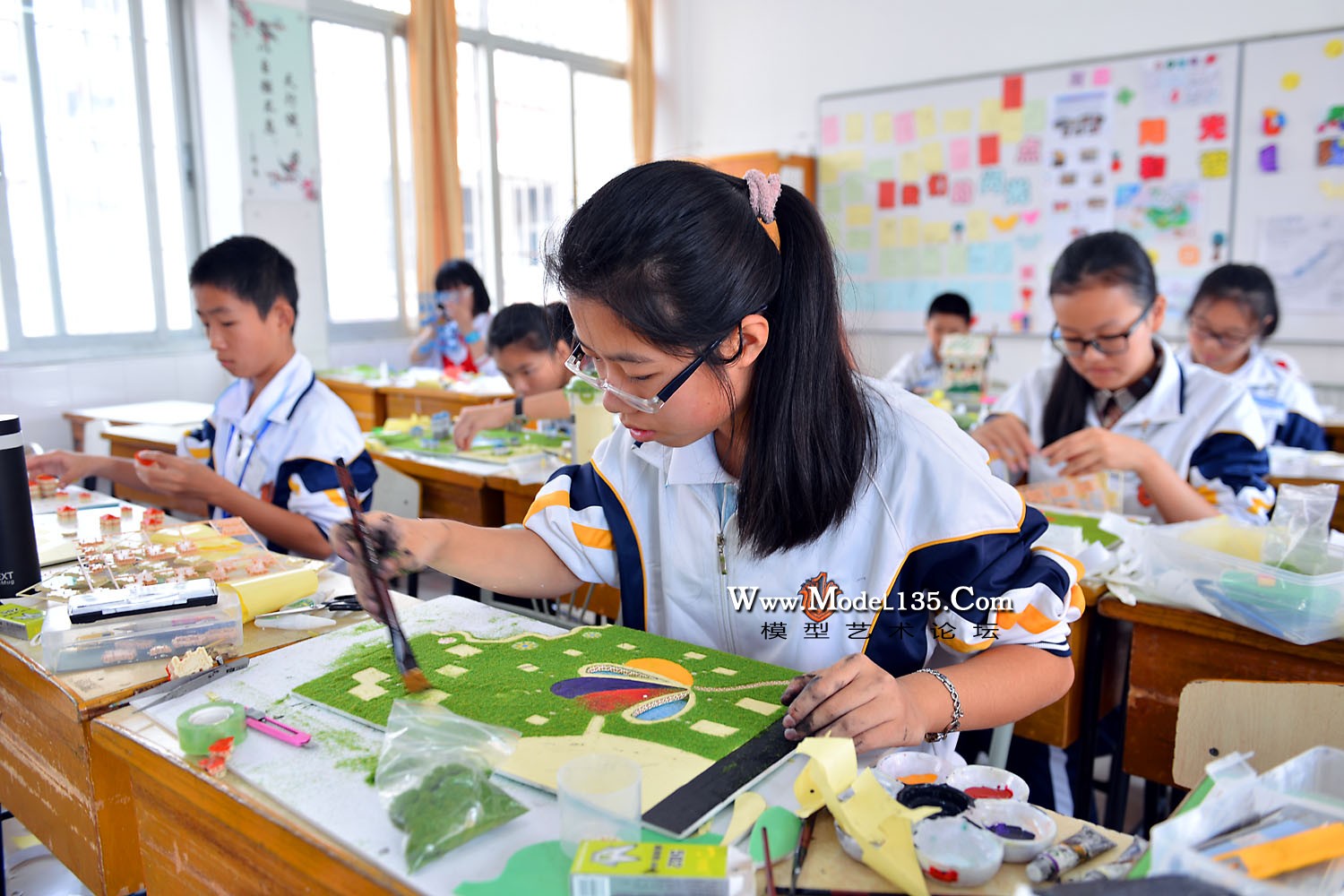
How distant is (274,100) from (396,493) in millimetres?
3493

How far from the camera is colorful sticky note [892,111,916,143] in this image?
5.92m

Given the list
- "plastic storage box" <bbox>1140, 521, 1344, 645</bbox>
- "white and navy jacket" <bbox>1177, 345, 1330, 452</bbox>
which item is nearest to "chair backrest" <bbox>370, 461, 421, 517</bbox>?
"plastic storage box" <bbox>1140, 521, 1344, 645</bbox>

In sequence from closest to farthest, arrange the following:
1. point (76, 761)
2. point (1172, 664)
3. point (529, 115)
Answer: point (76, 761)
point (1172, 664)
point (529, 115)

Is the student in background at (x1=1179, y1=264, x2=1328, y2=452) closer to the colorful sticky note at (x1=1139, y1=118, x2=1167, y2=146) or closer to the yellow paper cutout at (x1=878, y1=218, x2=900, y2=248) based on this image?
the colorful sticky note at (x1=1139, y1=118, x2=1167, y2=146)

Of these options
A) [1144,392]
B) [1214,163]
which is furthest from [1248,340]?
[1214,163]

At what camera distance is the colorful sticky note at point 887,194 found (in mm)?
6059

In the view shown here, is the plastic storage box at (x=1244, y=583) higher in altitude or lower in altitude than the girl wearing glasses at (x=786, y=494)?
lower

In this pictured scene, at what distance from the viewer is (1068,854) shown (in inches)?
29.9

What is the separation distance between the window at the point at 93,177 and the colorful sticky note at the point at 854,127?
393 centimetres

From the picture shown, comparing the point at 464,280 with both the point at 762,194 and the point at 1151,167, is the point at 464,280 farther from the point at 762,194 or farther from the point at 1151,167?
the point at 762,194

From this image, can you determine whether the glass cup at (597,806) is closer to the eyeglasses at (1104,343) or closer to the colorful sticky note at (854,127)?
the eyeglasses at (1104,343)

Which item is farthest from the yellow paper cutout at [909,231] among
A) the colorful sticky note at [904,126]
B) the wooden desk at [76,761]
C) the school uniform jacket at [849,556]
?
the wooden desk at [76,761]

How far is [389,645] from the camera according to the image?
47.7 inches

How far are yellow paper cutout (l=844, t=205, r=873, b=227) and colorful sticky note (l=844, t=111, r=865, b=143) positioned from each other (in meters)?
0.42
